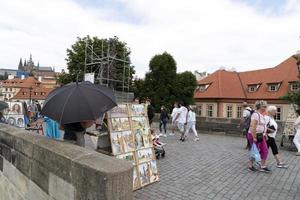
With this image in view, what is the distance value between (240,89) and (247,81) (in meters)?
2.52

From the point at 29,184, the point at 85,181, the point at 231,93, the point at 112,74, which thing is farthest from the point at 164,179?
the point at 231,93

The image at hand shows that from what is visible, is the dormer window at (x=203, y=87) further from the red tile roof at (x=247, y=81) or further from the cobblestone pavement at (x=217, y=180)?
the cobblestone pavement at (x=217, y=180)

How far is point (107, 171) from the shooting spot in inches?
109

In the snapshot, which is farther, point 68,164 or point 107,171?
point 68,164

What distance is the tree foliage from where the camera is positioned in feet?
159

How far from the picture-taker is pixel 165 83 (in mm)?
49688

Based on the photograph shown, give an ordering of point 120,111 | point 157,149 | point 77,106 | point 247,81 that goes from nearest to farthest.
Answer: point 77,106
point 120,111
point 157,149
point 247,81

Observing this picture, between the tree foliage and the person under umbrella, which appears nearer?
the person under umbrella

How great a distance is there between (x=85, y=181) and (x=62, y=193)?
0.70 m

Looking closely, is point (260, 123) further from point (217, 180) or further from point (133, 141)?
point (133, 141)

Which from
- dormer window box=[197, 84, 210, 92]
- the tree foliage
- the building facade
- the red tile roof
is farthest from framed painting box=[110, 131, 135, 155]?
dormer window box=[197, 84, 210, 92]

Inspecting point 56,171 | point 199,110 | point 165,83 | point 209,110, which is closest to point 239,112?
point 209,110

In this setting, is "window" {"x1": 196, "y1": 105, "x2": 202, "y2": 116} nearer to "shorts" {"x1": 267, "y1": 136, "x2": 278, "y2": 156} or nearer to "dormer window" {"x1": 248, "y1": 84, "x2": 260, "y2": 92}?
"dormer window" {"x1": 248, "y1": 84, "x2": 260, "y2": 92}

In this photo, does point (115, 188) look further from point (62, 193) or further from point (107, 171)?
point (62, 193)
